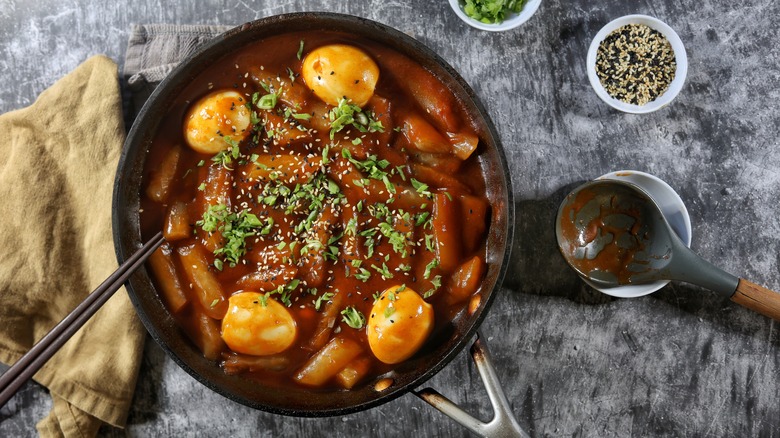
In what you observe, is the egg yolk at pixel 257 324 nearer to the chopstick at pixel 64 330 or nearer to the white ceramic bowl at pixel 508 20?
the chopstick at pixel 64 330

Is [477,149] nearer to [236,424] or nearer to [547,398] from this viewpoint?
[547,398]

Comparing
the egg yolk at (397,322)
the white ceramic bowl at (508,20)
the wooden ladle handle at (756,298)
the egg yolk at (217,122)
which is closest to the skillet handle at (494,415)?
the egg yolk at (397,322)

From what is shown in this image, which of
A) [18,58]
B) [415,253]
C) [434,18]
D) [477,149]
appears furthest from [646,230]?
[18,58]

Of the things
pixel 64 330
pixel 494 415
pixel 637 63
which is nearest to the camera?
pixel 64 330

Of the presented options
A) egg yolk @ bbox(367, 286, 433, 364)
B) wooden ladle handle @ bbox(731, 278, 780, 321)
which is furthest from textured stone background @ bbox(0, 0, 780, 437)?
egg yolk @ bbox(367, 286, 433, 364)

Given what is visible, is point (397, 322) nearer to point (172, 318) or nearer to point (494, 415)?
point (494, 415)

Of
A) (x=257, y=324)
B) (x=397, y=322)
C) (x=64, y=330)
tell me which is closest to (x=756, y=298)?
(x=397, y=322)
